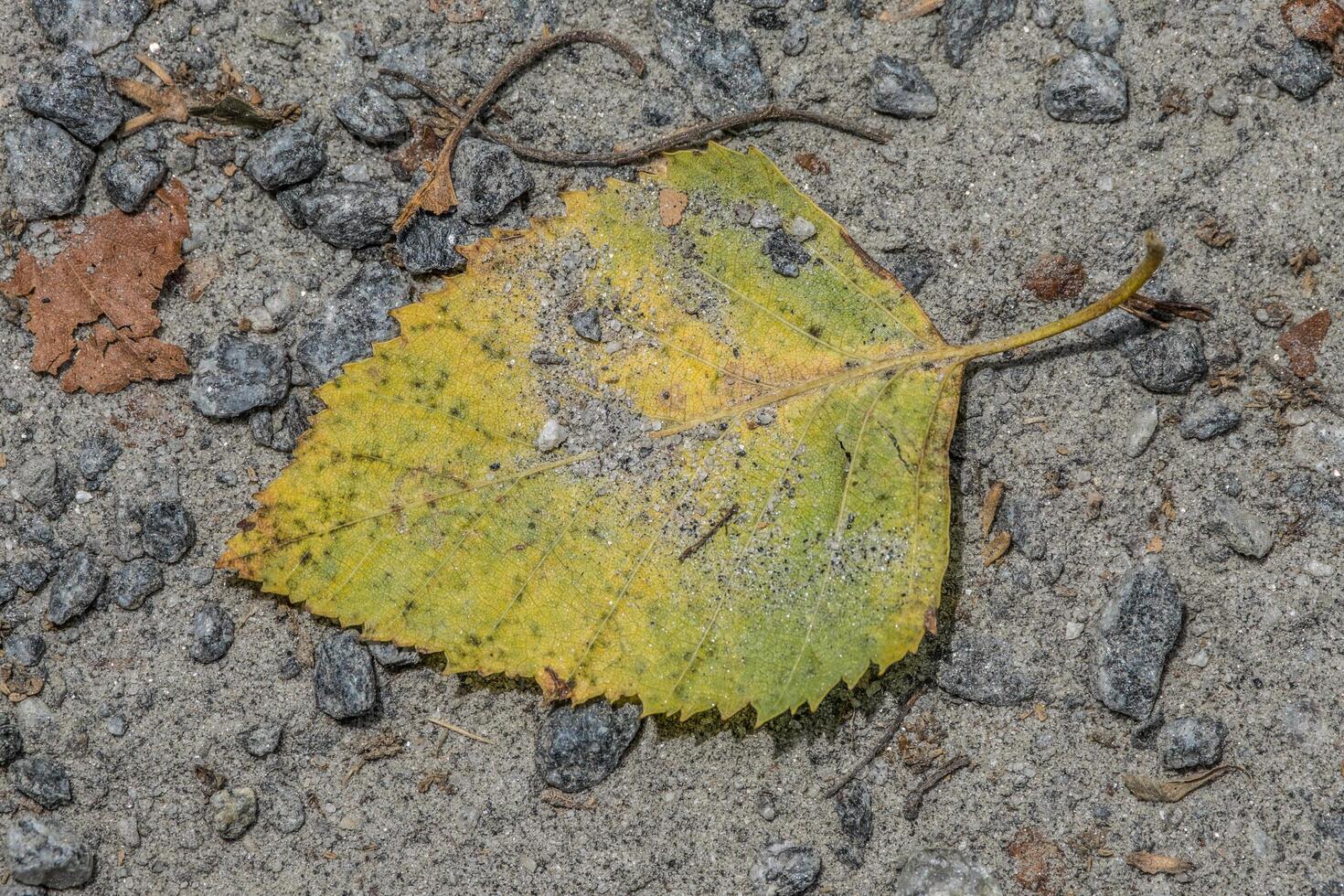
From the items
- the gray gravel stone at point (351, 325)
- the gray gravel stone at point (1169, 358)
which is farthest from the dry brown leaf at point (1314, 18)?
the gray gravel stone at point (351, 325)

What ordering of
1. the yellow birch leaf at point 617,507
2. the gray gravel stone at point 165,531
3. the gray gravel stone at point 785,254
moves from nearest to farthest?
the yellow birch leaf at point 617,507 < the gray gravel stone at point 785,254 < the gray gravel stone at point 165,531

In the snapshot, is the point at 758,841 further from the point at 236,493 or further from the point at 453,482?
the point at 236,493

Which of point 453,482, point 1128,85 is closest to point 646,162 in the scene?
point 453,482

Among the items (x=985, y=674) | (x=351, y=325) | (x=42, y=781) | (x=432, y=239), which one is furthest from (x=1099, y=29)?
(x=42, y=781)

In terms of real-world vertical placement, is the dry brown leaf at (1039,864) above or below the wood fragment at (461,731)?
below

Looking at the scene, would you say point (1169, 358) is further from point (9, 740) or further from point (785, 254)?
point (9, 740)

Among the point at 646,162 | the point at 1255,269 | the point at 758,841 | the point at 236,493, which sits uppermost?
the point at 646,162

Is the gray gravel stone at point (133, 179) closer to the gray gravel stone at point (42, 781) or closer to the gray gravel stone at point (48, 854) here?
the gray gravel stone at point (42, 781)
